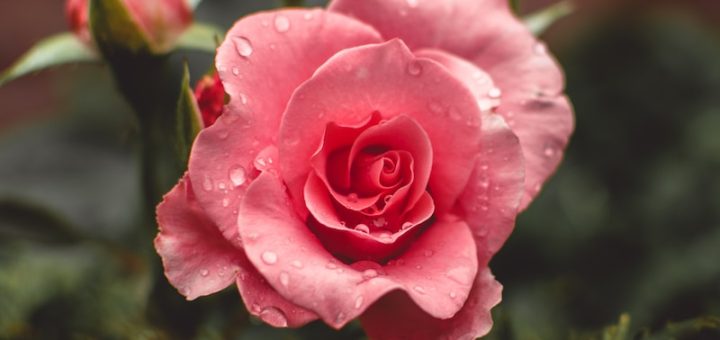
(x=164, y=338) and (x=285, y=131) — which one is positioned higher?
(x=285, y=131)

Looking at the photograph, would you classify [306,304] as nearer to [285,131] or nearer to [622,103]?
[285,131]

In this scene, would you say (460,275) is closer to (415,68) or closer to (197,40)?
(415,68)

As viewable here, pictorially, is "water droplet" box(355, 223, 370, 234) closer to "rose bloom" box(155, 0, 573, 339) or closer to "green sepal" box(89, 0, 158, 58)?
"rose bloom" box(155, 0, 573, 339)

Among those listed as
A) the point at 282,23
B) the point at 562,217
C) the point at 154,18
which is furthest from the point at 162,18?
the point at 562,217

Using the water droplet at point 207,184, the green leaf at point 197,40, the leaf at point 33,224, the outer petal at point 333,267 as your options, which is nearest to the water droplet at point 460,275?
the outer petal at point 333,267

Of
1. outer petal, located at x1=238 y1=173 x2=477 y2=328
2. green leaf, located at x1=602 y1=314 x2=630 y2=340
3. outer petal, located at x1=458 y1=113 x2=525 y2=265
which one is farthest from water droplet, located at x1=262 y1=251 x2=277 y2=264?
green leaf, located at x1=602 y1=314 x2=630 y2=340

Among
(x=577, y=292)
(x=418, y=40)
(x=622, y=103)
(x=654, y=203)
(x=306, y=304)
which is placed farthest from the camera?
(x=622, y=103)

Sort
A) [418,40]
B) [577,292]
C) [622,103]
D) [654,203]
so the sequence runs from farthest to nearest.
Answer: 1. [622,103]
2. [654,203]
3. [577,292]
4. [418,40]

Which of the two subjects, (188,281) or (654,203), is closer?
(188,281)

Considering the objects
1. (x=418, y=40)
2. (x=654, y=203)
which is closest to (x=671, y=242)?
(x=654, y=203)
